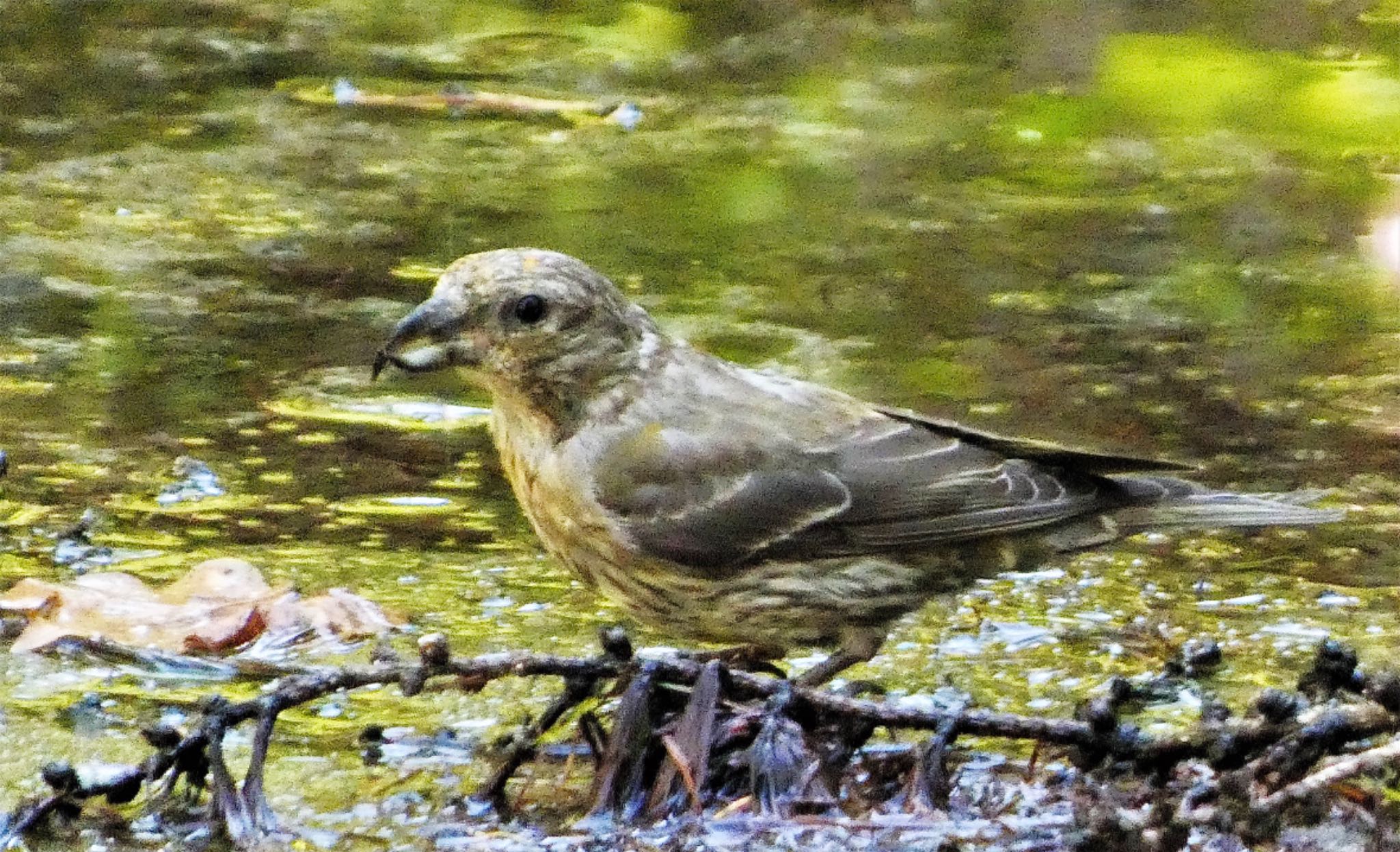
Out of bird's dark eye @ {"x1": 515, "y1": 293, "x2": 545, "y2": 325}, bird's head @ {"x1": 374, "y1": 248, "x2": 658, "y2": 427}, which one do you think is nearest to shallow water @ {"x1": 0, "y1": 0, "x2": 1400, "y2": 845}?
bird's head @ {"x1": 374, "y1": 248, "x2": 658, "y2": 427}

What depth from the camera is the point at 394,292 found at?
625cm

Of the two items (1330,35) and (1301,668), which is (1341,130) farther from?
(1301,668)

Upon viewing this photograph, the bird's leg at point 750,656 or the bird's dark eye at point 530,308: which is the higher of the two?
the bird's dark eye at point 530,308

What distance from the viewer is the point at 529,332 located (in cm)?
420

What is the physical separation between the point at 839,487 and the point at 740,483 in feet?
0.61

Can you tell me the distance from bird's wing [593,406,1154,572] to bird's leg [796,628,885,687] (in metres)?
0.18

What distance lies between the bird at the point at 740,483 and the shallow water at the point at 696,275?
0.53 ft

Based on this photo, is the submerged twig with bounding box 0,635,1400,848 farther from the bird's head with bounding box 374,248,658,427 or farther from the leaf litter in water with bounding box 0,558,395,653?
the bird's head with bounding box 374,248,658,427

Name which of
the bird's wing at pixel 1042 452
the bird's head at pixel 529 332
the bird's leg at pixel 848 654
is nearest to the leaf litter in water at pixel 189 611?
the bird's head at pixel 529 332

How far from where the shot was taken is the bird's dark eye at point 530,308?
418cm

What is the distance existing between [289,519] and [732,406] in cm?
99

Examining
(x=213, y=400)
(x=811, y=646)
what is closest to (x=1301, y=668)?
(x=811, y=646)

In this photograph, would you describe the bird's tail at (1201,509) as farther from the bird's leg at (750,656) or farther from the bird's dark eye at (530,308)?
the bird's dark eye at (530,308)

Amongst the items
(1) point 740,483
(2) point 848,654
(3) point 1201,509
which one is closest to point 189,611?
(1) point 740,483
